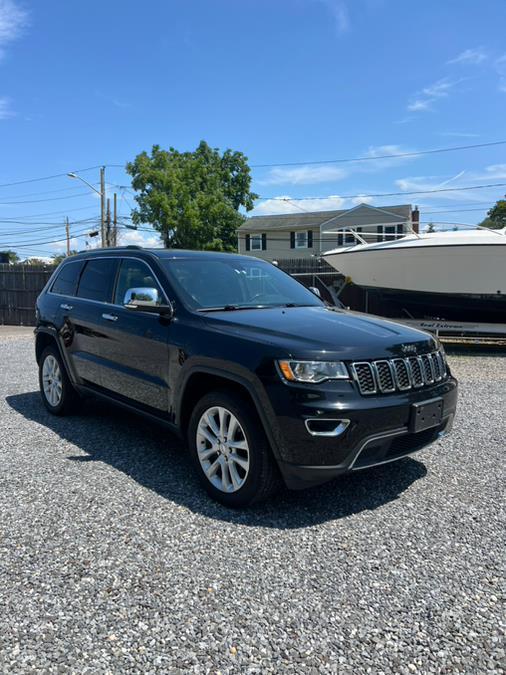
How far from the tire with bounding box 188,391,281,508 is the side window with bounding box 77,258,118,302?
191cm

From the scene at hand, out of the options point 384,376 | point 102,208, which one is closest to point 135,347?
point 384,376

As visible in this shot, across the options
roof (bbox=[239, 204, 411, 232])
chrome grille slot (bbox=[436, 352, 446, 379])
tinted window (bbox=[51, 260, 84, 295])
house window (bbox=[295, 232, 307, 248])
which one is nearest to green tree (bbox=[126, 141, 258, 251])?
roof (bbox=[239, 204, 411, 232])

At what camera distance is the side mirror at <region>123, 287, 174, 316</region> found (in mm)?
3977

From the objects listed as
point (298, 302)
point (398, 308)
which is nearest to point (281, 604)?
point (298, 302)

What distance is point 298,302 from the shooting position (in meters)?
4.59

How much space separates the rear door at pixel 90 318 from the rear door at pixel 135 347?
95 mm

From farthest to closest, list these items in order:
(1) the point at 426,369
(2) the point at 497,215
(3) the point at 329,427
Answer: (2) the point at 497,215, (1) the point at 426,369, (3) the point at 329,427

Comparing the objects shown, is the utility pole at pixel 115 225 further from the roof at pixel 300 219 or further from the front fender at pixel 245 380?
the front fender at pixel 245 380

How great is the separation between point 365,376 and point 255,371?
0.68 meters

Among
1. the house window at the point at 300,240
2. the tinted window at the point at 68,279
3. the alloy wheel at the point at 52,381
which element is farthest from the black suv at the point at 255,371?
the house window at the point at 300,240

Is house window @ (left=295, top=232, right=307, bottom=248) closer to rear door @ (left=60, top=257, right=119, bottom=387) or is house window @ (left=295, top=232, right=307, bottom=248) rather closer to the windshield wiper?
rear door @ (left=60, top=257, right=119, bottom=387)

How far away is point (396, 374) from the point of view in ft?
11.1

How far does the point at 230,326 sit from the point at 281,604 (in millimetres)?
1771

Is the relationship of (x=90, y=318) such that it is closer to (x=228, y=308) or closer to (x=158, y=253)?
(x=158, y=253)
